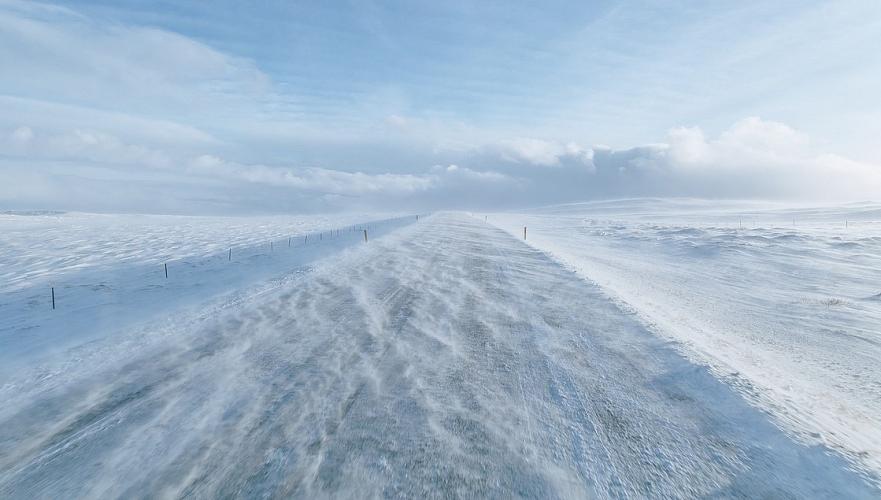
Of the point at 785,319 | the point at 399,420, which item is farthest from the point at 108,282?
the point at 785,319

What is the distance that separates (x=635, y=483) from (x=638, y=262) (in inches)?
785

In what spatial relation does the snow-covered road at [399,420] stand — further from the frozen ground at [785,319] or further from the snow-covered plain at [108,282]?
the snow-covered plain at [108,282]

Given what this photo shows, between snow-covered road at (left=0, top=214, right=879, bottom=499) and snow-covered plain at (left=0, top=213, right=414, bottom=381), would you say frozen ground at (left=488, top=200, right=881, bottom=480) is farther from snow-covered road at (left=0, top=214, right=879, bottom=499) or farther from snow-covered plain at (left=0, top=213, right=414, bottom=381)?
snow-covered plain at (left=0, top=213, right=414, bottom=381)

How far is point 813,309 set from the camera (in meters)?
12.1

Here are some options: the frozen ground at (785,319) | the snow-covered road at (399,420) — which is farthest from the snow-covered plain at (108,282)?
the frozen ground at (785,319)

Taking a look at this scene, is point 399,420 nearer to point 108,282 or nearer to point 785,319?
point 785,319

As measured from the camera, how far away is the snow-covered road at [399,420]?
456cm

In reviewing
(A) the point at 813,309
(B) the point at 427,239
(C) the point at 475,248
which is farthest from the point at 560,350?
(B) the point at 427,239

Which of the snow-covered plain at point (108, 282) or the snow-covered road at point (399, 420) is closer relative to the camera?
the snow-covered road at point (399, 420)

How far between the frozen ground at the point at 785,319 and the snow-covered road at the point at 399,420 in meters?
0.66

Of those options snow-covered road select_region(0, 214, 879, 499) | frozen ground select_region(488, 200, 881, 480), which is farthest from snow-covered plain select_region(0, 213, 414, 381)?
frozen ground select_region(488, 200, 881, 480)

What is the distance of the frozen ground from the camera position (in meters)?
6.03

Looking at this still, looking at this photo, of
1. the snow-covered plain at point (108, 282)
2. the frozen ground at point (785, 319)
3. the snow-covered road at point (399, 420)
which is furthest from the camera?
the snow-covered plain at point (108, 282)

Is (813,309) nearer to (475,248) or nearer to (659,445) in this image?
(659,445)
